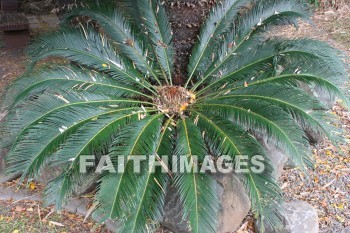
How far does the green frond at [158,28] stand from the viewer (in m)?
3.56

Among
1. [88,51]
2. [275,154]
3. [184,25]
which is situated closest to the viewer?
[275,154]

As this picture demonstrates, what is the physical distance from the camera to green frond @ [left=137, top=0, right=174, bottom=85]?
3.56 metres

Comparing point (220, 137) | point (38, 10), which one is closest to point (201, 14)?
point (220, 137)

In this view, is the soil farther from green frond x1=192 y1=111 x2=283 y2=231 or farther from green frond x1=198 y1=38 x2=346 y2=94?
green frond x1=192 y1=111 x2=283 y2=231

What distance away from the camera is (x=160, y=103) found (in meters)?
3.23

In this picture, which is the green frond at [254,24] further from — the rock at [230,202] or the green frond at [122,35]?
the rock at [230,202]

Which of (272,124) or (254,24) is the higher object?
(254,24)

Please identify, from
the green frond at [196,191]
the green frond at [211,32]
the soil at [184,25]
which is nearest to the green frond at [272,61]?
the green frond at [211,32]

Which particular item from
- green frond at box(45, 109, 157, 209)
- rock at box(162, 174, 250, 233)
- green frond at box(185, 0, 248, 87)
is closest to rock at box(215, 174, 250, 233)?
rock at box(162, 174, 250, 233)

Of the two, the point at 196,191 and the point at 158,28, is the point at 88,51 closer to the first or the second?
the point at 158,28

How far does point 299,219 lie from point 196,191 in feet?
2.60

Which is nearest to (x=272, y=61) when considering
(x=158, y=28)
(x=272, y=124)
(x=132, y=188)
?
(x=272, y=124)

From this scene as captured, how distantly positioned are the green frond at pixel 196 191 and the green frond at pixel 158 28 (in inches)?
43.2

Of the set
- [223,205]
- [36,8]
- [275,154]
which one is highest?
[36,8]
